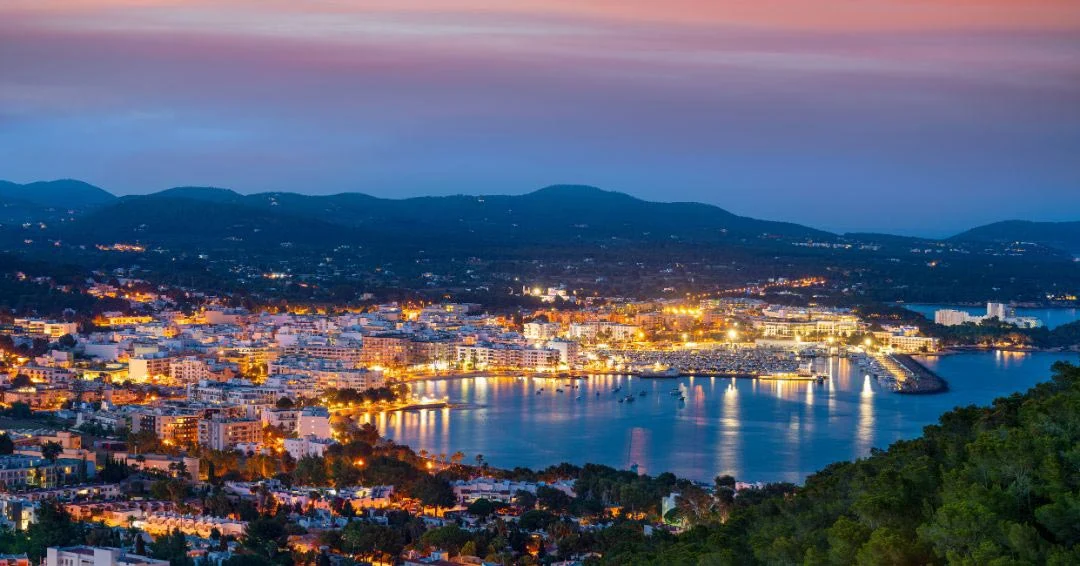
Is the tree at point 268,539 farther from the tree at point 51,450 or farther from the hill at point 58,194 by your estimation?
the hill at point 58,194

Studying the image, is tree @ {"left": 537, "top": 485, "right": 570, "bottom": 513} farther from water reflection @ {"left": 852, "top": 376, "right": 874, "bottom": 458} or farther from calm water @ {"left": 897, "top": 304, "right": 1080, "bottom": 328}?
calm water @ {"left": 897, "top": 304, "right": 1080, "bottom": 328}

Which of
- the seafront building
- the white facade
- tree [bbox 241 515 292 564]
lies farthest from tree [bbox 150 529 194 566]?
the seafront building

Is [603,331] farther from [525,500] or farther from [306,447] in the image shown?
[525,500]

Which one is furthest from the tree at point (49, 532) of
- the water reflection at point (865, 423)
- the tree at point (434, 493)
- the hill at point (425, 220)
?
the hill at point (425, 220)

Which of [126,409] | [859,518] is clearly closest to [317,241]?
[126,409]

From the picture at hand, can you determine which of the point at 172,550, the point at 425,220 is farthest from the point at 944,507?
the point at 425,220

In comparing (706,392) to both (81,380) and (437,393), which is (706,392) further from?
(81,380)

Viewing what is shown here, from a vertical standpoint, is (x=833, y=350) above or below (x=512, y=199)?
below
